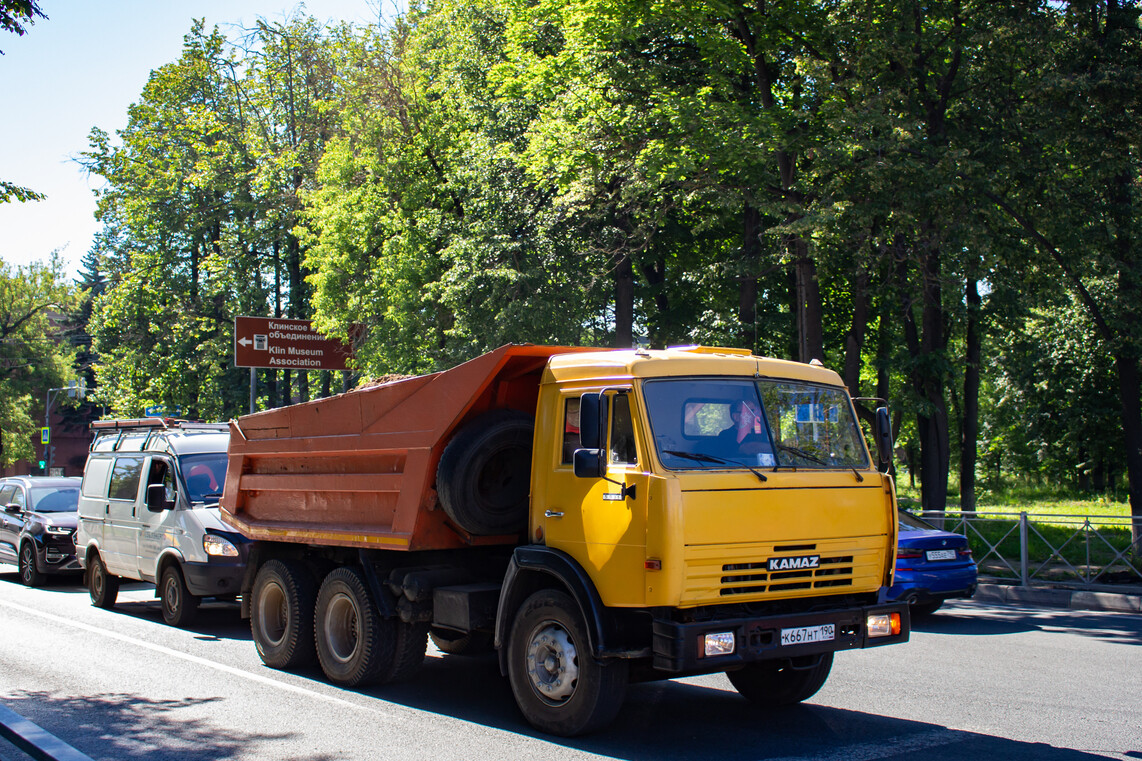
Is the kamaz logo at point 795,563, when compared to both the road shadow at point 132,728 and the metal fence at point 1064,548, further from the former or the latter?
the metal fence at point 1064,548

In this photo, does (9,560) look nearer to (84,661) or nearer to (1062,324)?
(84,661)

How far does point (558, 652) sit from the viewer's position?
666cm

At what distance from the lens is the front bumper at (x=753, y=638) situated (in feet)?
19.7

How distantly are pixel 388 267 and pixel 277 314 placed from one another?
46.4 feet

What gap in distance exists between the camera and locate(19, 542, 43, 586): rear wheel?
17188 millimetres

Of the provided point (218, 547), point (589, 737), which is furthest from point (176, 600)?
point (589, 737)

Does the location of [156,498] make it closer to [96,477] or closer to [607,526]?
[96,477]

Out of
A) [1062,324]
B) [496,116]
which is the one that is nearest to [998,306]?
[496,116]

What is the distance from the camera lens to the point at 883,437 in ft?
24.4

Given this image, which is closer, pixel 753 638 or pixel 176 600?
pixel 753 638

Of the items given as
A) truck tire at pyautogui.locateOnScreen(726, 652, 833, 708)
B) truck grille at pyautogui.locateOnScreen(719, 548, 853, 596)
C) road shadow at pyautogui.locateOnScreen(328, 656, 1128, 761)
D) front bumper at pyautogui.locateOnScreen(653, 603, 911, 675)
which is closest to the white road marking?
road shadow at pyautogui.locateOnScreen(328, 656, 1128, 761)

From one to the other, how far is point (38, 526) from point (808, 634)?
15.2 metres

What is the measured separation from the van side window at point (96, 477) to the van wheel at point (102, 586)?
0.95 meters

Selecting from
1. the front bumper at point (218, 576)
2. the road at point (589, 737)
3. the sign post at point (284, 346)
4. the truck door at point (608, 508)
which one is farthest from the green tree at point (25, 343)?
the truck door at point (608, 508)
